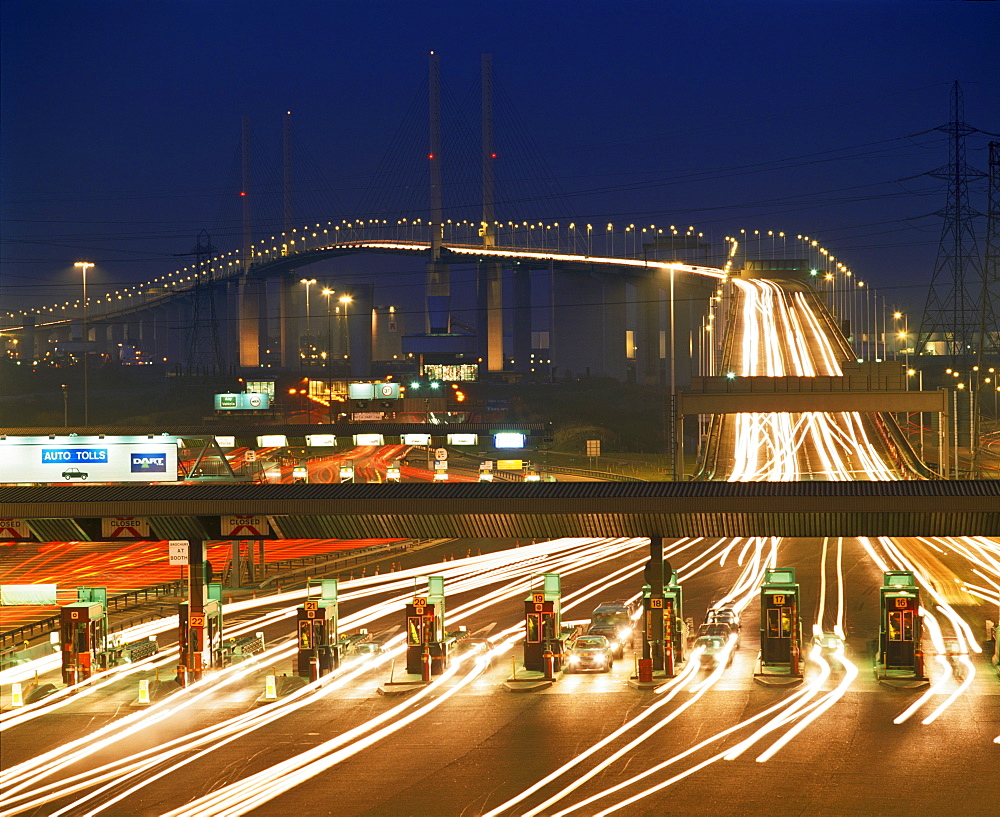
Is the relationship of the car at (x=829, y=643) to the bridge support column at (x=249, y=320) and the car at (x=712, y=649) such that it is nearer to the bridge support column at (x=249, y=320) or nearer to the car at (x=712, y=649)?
the car at (x=712, y=649)

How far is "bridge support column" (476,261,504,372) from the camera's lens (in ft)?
459

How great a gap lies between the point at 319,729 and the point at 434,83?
120301mm

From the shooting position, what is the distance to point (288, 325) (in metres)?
169

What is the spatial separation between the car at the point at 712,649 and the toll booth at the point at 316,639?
27.7 feet

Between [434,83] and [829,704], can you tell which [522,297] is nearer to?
[434,83]

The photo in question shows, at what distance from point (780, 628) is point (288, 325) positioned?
148 metres

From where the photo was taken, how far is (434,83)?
135500 mm

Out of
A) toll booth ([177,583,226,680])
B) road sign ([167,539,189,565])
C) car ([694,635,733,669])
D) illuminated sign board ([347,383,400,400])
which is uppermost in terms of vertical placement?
illuminated sign board ([347,383,400,400])

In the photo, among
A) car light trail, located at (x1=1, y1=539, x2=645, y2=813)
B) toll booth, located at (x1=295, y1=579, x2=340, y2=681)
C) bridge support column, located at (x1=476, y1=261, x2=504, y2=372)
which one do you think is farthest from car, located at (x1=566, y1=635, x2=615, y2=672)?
bridge support column, located at (x1=476, y1=261, x2=504, y2=372)

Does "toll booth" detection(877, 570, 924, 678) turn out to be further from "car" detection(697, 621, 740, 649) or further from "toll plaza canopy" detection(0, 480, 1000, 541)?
"car" detection(697, 621, 740, 649)

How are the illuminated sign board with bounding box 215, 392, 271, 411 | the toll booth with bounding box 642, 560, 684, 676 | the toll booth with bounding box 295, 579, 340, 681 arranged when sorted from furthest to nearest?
the illuminated sign board with bounding box 215, 392, 271, 411, the toll booth with bounding box 295, 579, 340, 681, the toll booth with bounding box 642, 560, 684, 676

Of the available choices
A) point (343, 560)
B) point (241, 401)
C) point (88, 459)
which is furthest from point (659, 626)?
point (241, 401)

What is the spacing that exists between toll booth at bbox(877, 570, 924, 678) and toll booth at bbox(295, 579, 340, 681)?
12.0m

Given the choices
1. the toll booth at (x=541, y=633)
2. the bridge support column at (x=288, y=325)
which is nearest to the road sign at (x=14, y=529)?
the toll booth at (x=541, y=633)
